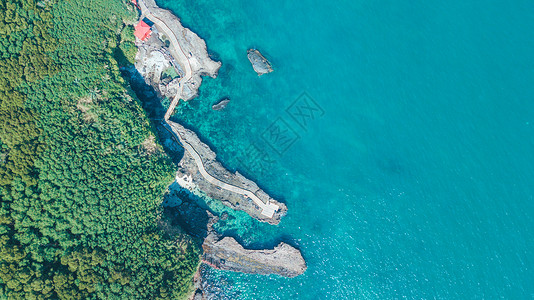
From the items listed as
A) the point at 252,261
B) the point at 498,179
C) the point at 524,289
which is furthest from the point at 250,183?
the point at 524,289

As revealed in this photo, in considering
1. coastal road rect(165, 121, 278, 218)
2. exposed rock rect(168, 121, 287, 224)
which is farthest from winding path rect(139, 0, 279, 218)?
exposed rock rect(168, 121, 287, 224)

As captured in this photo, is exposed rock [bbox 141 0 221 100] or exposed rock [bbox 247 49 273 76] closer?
exposed rock [bbox 141 0 221 100]

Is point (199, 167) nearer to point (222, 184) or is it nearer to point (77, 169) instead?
point (222, 184)

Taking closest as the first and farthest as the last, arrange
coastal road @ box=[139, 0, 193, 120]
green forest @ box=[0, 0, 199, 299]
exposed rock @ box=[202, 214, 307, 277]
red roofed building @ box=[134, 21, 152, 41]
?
green forest @ box=[0, 0, 199, 299] < red roofed building @ box=[134, 21, 152, 41] < exposed rock @ box=[202, 214, 307, 277] < coastal road @ box=[139, 0, 193, 120]

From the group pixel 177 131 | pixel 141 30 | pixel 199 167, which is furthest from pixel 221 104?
pixel 141 30

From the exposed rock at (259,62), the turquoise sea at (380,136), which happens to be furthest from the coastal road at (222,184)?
the exposed rock at (259,62)

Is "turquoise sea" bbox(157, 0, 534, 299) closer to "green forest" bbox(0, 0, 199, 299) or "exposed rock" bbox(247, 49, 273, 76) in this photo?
"exposed rock" bbox(247, 49, 273, 76)
